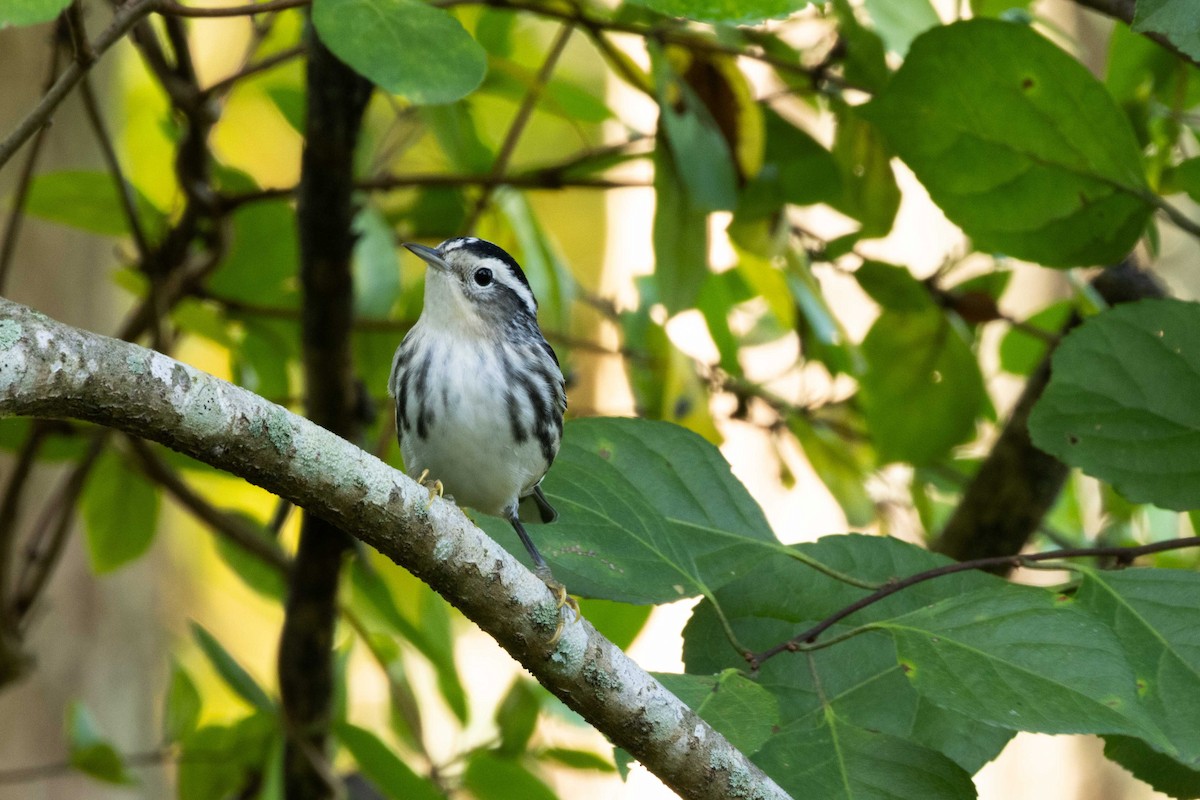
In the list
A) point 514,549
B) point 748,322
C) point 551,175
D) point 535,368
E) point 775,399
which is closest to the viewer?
point 514,549

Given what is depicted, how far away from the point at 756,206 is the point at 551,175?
42 centimetres

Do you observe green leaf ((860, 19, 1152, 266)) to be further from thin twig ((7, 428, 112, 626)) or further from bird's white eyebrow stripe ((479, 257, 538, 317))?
thin twig ((7, 428, 112, 626))

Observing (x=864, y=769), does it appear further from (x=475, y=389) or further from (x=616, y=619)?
(x=475, y=389)

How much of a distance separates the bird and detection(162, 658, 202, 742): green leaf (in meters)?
0.80

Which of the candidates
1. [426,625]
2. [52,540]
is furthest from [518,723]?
[52,540]

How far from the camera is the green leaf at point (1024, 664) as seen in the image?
4.27ft

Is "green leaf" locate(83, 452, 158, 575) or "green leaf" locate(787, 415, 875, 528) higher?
"green leaf" locate(787, 415, 875, 528)

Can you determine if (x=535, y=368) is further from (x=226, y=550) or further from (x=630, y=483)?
(x=226, y=550)

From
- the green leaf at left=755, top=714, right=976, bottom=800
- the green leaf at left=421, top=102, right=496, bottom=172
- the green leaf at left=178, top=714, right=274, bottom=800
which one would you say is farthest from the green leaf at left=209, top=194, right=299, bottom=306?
the green leaf at left=755, top=714, right=976, bottom=800

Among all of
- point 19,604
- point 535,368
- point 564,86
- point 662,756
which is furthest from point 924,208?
point 662,756

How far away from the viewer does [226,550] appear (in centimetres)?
288

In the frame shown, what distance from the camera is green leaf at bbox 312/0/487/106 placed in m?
1.41

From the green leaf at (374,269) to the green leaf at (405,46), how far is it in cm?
110

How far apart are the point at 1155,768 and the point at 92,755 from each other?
6.19 feet
